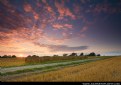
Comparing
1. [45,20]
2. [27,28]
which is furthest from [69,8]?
[27,28]

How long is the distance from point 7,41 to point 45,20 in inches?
48.2

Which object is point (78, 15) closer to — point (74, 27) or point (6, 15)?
point (74, 27)

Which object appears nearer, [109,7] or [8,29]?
[109,7]

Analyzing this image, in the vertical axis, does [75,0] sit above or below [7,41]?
above

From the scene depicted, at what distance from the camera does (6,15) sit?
227 inches

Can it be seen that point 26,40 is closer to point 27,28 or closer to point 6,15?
point 27,28

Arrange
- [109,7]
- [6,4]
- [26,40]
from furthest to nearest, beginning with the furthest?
[26,40], [6,4], [109,7]

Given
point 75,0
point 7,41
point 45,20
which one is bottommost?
point 7,41

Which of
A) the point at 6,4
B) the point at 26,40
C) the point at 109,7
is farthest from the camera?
the point at 26,40

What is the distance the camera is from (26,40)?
6.16 m

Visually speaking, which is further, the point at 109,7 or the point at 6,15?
the point at 6,15

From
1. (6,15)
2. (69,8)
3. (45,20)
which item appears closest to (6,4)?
(6,15)

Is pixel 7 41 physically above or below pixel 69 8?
below

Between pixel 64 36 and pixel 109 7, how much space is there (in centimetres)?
145
